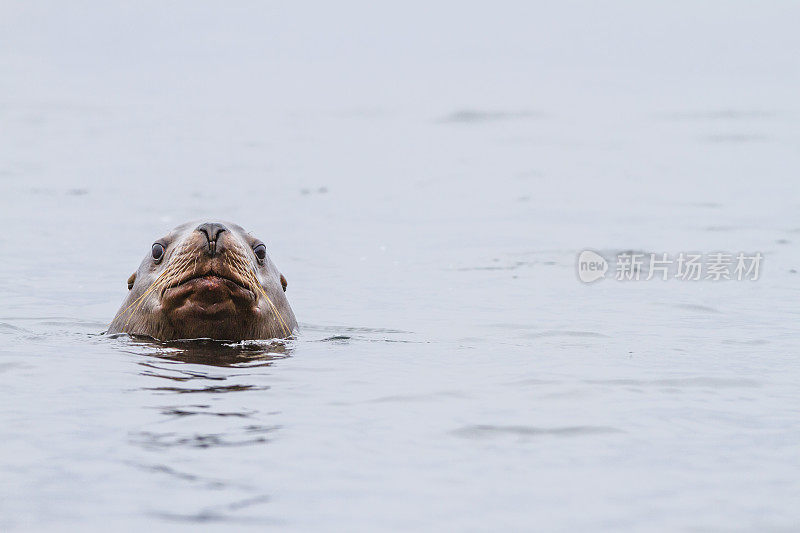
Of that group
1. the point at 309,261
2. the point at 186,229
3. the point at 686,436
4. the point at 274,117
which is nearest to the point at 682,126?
the point at 274,117

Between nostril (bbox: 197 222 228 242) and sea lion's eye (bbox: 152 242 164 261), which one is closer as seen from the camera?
nostril (bbox: 197 222 228 242)

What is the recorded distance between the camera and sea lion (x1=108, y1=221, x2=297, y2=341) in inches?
338

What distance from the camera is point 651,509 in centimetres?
533

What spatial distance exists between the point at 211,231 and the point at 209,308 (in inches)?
20.1

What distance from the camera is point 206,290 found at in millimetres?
8609

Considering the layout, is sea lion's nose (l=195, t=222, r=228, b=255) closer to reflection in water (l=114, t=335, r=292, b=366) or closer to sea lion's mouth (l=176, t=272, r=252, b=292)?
sea lion's mouth (l=176, t=272, r=252, b=292)

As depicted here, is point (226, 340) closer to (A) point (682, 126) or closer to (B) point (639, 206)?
(B) point (639, 206)

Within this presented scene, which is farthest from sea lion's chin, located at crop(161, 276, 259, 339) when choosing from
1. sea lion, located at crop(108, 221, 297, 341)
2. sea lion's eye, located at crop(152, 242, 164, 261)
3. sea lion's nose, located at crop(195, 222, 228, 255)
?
sea lion's eye, located at crop(152, 242, 164, 261)

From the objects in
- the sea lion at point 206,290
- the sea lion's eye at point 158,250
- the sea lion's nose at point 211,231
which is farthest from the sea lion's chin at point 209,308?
the sea lion's eye at point 158,250

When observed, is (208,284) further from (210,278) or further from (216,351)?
(216,351)

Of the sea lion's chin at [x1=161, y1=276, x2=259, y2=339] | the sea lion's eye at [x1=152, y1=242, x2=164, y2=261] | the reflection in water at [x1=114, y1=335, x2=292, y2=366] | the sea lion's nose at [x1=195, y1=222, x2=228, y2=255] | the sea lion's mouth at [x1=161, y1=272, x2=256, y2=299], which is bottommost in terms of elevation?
the reflection in water at [x1=114, y1=335, x2=292, y2=366]

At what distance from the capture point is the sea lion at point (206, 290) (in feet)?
28.2

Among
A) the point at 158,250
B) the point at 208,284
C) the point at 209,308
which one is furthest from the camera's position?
the point at 158,250

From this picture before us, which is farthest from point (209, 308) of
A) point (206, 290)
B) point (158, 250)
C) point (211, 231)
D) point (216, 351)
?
point (158, 250)
